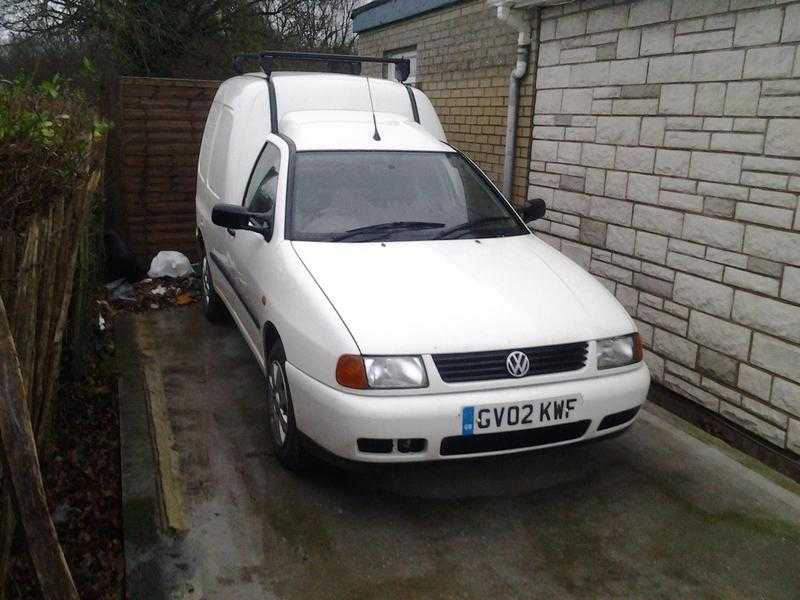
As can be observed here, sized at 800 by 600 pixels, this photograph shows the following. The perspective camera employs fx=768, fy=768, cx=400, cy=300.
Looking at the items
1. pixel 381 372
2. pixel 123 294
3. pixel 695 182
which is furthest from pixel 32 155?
pixel 123 294

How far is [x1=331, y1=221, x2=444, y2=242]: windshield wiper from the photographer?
4473 millimetres

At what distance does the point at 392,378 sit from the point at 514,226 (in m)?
1.87

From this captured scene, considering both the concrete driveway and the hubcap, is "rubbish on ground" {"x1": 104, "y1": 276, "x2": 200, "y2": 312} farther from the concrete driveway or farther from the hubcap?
the hubcap

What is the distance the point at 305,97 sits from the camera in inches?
231

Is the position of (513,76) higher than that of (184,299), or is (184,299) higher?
(513,76)

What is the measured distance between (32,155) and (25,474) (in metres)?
1.51

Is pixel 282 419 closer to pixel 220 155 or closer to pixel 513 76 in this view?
pixel 220 155

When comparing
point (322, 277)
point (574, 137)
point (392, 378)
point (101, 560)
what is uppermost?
point (574, 137)

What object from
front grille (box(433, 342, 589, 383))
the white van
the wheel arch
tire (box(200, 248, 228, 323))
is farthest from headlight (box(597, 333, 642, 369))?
tire (box(200, 248, 228, 323))

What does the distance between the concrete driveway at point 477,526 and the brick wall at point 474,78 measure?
361cm

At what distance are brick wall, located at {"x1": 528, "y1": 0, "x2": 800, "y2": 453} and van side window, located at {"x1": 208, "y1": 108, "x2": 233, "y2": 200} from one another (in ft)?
9.09

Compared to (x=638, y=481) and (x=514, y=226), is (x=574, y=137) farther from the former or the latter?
(x=638, y=481)

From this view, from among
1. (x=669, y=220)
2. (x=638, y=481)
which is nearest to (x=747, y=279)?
(x=669, y=220)

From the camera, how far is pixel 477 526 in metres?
3.73
